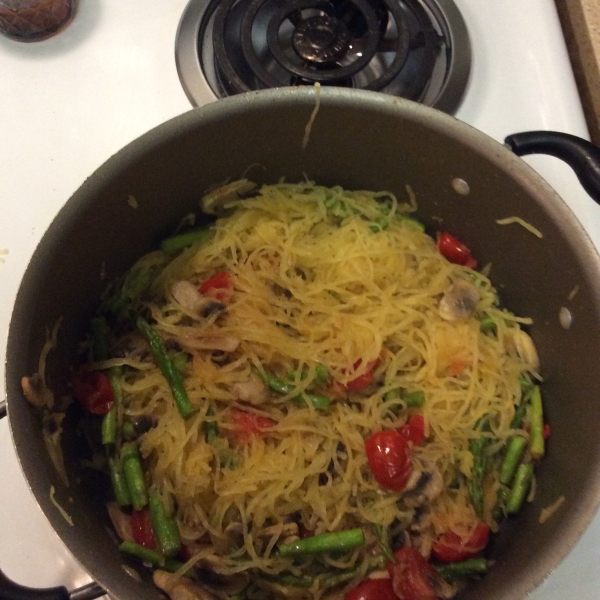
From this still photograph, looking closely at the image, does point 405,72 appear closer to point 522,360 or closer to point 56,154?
point 522,360

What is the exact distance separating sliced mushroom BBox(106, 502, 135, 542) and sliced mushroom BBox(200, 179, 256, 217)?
93 centimetres

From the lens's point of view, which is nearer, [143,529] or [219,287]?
[143,529]

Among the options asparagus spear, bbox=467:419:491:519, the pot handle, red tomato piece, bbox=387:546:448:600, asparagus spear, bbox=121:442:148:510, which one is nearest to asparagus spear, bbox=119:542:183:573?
asparagus spear, bbox=121:442:148:510

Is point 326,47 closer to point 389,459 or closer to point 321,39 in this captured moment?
point 321,39

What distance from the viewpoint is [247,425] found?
165 centimetres

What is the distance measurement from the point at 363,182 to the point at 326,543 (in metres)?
1.09

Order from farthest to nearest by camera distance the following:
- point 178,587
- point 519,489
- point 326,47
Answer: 1. point 326,47
2. point 519,489
3. point 178,587

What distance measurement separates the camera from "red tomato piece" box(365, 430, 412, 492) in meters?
1.57

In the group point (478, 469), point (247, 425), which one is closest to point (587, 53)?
point (478, 469)

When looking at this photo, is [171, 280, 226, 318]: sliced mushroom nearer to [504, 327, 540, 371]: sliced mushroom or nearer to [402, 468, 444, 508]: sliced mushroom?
[402, 468, 444, 508]: sliced mushroom

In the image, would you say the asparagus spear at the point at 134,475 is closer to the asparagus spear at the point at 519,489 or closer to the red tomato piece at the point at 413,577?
the red tomato piece at the point at 413,577

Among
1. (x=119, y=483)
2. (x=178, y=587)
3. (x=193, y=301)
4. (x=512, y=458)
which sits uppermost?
(x=193, y=301)

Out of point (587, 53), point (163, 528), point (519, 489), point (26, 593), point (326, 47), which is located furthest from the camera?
point (587, 53)

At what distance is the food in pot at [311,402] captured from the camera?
1.56 m
